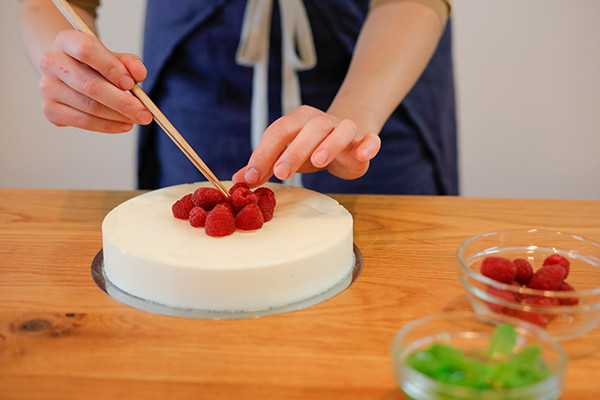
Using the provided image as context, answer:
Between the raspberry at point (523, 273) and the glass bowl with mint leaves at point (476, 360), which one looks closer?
the glass bowl with mint leaves at point (476, 360)

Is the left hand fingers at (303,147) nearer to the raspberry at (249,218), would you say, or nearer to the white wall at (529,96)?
the raspberry at (249,218)

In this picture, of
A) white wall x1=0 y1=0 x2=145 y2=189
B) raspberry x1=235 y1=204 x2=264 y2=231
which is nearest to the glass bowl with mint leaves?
raspberry x1=235 y1=204 x2=264 y2=231

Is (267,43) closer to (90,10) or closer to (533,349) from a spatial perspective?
(90,10)

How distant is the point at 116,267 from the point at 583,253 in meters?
0.74

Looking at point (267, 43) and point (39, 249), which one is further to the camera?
point (267, 43)

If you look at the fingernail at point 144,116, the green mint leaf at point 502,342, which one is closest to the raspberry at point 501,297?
the green mint leaf at point 502,342

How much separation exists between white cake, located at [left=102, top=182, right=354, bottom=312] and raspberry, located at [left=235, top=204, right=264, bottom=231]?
0.01 m

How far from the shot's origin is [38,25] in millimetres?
1403

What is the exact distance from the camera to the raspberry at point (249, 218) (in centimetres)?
98

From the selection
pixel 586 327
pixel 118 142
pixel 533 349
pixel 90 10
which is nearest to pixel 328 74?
pixel 90 10

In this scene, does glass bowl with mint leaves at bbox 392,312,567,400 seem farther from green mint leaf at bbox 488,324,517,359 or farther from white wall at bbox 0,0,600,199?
white wall at bbox 0,0,600,199

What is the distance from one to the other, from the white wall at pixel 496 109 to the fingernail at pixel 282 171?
233 cm

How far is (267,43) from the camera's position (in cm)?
155

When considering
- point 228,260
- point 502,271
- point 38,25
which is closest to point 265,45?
point 38,25
